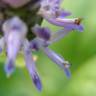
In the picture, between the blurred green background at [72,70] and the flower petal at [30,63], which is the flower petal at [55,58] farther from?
the blurred green background at [72,70]

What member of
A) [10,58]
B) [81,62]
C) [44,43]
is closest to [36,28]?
[44,43]

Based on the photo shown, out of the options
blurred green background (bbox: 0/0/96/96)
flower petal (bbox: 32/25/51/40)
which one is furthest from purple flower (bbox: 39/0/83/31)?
blurred green background (bbox: 0/0/96/96)

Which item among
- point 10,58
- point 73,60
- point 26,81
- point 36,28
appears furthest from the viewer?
point 73,60

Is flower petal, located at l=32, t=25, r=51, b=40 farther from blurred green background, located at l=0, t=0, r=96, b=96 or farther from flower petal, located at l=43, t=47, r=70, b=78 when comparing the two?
blurred green background, located at l=0, t=0, r=96, b=96

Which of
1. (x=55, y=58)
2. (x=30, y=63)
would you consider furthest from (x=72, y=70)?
(x=30, y=63)

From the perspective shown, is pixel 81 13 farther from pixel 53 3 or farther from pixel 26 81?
pixel 53 3

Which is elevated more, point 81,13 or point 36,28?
point 36,28

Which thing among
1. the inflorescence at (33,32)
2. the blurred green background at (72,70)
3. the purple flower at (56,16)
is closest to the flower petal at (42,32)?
the inflorescence at (33,32)
